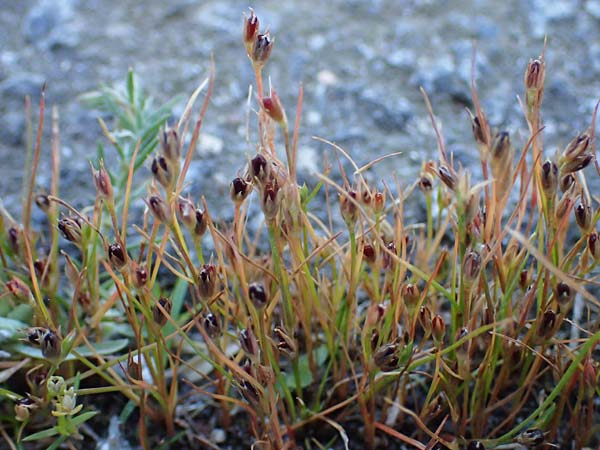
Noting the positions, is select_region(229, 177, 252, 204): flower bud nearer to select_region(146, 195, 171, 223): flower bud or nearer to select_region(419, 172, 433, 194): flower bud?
select_region(146, 195, 171, 223): flower bud

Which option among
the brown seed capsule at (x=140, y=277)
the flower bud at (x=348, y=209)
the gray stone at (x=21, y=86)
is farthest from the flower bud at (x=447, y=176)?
the gray stone at (x=21, y=86)

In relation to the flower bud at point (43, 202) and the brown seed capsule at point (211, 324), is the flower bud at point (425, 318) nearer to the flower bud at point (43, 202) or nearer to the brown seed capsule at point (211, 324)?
the brown seed capsule at point (211, 324)

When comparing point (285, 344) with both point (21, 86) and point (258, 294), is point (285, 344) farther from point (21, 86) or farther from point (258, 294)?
point (21, 86)

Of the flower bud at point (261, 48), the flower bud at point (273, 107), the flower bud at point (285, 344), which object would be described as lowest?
the flower bud at point (285, 344)

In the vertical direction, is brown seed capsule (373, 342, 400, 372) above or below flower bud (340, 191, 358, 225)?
below

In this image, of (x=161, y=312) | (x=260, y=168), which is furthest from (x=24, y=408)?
Answer: (x=260, y=168)

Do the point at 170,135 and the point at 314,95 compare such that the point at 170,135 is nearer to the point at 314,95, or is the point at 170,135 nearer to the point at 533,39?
the point at 314,95

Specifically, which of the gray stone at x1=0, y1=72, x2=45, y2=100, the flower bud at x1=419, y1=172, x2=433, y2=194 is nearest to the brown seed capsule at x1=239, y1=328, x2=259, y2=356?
the flower bud at x1=419, y1=172, x2=433, y2=194

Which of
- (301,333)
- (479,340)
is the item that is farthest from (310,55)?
(479,340)
